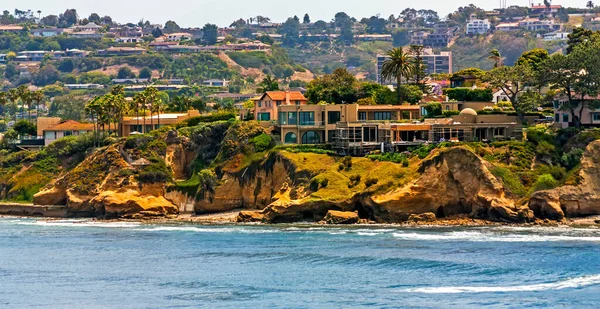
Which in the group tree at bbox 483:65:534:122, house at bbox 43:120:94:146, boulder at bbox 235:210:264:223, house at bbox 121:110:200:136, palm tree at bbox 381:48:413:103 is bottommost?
boulder at bbox 235:210:264:223

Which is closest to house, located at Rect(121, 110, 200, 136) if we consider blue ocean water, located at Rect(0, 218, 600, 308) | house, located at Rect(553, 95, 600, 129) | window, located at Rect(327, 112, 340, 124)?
window, located at Rect(327, 112, 340, 124)

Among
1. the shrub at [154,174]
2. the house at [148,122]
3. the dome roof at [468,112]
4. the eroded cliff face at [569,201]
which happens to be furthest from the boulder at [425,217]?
the house at [148,122]

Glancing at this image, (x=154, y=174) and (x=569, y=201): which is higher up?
(x=154, y=174)

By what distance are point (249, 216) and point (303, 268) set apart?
28.3 m

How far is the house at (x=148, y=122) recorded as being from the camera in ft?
435

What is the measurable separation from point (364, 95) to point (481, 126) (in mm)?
19538

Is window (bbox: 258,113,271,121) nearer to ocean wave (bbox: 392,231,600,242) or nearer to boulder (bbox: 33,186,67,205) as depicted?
boulder (bbox: 33,186,67,205)

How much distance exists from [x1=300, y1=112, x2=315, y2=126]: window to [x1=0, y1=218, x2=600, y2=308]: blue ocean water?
17758 mm

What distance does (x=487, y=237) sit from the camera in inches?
3526

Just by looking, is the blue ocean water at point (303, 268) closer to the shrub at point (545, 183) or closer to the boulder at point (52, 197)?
the shrub at point (545, 183)

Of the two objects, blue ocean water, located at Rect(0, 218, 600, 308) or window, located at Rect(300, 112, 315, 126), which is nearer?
blue ocean water, located at Rect(0, 218, 600, 308)

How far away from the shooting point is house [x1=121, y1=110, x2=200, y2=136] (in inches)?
5217

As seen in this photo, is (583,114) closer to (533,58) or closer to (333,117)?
(333,117)

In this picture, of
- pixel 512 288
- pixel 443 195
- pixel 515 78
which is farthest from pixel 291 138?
pixel 512 288
